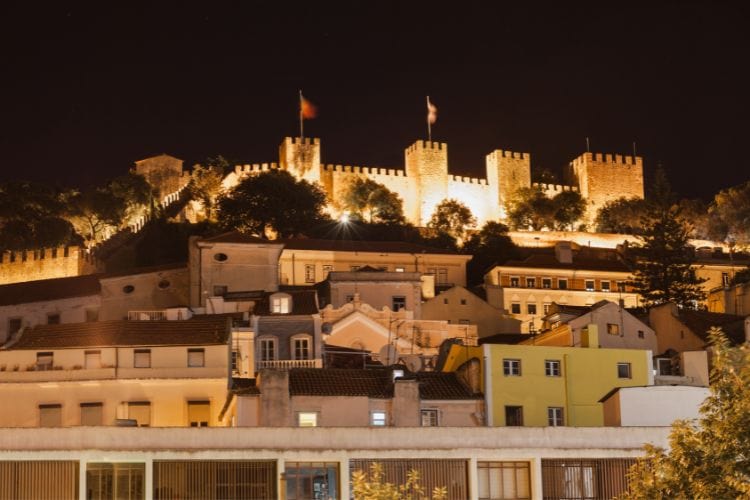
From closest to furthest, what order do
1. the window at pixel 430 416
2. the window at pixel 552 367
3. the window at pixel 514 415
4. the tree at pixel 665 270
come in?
the window at pixel 430 416 < the window at pixel 514 415 < the window at pixel 552 367 < the tree at pixel 665 270

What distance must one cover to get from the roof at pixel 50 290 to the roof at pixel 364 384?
95.9ft

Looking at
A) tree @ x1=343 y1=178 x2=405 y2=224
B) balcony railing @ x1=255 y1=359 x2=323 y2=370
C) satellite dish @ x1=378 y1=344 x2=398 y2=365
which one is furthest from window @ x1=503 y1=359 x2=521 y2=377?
tree @ x1=343 y1=178 x2=405 y2=224

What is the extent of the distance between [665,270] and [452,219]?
90.8ft

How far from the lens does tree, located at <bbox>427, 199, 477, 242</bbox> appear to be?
102 m

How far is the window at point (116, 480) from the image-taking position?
32.4 m

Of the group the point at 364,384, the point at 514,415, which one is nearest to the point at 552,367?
the point at 514,415

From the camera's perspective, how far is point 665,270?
260 ft

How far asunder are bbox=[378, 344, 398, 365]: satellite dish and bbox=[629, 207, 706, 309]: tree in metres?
23.6

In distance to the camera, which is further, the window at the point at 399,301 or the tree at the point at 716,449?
the window at the point at 399,301

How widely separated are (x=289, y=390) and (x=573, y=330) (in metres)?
13.9

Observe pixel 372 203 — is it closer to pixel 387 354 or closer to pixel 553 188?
pixel 553 188

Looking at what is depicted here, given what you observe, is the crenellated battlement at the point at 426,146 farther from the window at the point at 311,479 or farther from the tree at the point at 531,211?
the window at the point at 311,479

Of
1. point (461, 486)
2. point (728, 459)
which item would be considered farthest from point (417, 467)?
point (728, 459)

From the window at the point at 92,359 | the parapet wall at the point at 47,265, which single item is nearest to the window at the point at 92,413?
the window at the point at 92,359
